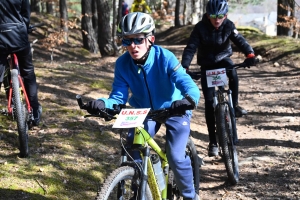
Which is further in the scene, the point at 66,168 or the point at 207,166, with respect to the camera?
the point at 207,166

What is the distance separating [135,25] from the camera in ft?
11.0

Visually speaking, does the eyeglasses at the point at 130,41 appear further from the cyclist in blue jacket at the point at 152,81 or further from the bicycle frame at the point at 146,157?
the bicycle frame at the point at 146,157

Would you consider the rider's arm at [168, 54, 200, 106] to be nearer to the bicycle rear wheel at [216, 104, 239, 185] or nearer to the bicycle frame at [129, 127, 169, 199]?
the bicycle frame at [129, 127, 169, 199]

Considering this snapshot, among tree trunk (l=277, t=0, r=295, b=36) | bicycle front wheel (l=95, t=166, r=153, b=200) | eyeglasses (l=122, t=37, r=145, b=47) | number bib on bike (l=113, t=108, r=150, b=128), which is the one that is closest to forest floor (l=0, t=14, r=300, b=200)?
bicycle front wheel (l=95, t=166, r=153, b=200)

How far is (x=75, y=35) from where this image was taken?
23.5 meters

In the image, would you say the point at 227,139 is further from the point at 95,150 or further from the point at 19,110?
the point at 19,110

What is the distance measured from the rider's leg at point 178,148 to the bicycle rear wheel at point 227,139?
172cm

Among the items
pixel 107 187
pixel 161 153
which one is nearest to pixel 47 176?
pixel 161 153

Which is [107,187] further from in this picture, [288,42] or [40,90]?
[288,42]

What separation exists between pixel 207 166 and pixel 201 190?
82 cm

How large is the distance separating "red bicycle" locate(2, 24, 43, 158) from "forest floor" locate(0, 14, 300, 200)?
1.02ft

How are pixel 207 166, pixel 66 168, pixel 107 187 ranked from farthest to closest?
pixel 207 166, pixel 66 168, pixel 107 187

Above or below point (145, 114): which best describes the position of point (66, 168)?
below

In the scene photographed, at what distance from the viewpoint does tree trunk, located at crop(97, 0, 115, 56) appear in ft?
48.6
